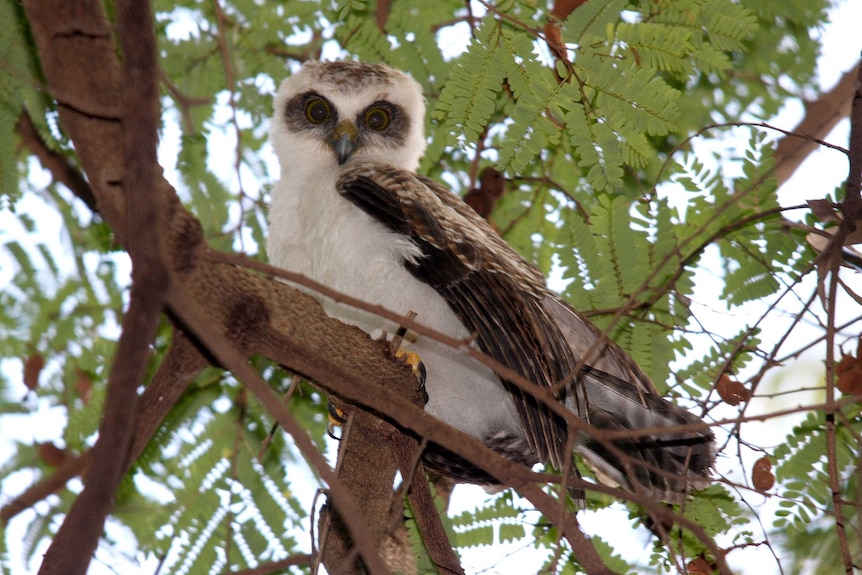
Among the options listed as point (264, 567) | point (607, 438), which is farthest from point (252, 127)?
point (607, 438)

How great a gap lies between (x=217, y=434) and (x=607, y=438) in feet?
9.61

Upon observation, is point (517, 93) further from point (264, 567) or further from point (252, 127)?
point (252, 127)

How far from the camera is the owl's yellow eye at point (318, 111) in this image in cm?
473

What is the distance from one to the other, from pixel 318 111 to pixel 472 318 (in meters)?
1.80

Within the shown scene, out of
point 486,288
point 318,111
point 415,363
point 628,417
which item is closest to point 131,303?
point 415,363

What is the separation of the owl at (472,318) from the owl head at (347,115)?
0.33 meters

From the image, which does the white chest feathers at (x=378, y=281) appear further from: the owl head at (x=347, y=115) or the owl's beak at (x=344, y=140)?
the owl head at (x=347, y=115)

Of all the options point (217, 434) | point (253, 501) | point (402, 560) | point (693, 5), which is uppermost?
point (693, 5)

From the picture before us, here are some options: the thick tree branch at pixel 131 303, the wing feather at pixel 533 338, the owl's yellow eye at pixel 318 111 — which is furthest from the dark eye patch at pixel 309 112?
the thick tree branch at pixel 131 303

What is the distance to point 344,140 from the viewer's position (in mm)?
4523

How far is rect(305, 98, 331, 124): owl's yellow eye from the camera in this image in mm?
4734

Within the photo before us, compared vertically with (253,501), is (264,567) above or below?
below

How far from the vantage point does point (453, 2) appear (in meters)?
5.85

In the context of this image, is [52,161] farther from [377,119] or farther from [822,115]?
[822,115]
